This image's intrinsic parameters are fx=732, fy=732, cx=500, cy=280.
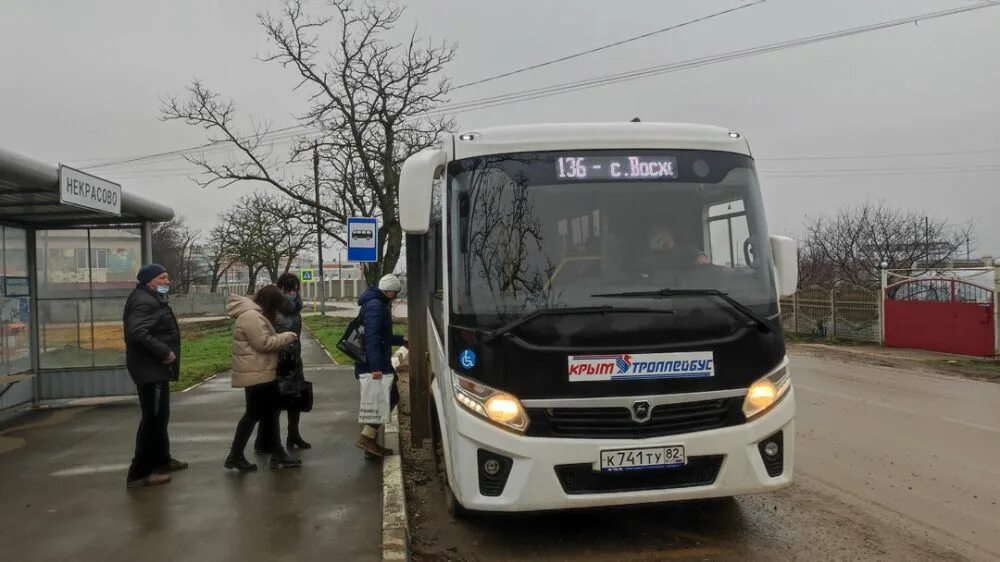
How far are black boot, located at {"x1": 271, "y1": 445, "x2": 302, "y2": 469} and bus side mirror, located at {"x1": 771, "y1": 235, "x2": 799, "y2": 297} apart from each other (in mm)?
4203

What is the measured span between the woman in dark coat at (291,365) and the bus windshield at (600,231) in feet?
8.47

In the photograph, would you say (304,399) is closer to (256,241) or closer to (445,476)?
(445,476)

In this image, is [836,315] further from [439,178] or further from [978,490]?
[439,178]

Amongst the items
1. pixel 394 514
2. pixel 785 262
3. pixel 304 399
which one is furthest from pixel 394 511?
pixel 785 262

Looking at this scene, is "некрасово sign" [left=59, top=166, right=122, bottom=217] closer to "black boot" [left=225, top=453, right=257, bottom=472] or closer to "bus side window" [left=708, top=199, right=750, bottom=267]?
"black boot" [left=225, top=453, right=257, bottom=472]

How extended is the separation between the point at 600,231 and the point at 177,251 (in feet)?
203

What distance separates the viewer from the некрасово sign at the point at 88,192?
7.10m

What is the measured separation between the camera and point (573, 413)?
→ 13.8 feet

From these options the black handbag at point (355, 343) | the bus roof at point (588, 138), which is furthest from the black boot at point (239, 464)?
the bus roof at point (588, 138)

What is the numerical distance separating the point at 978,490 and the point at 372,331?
516 centimetres

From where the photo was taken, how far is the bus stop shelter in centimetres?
919

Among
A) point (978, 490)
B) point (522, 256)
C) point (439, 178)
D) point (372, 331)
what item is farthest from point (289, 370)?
point (978, 490)

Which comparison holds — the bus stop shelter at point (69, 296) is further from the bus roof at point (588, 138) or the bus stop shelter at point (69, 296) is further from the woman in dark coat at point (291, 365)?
the bus roof at point (588, 138)

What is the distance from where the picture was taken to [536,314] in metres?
4.23
